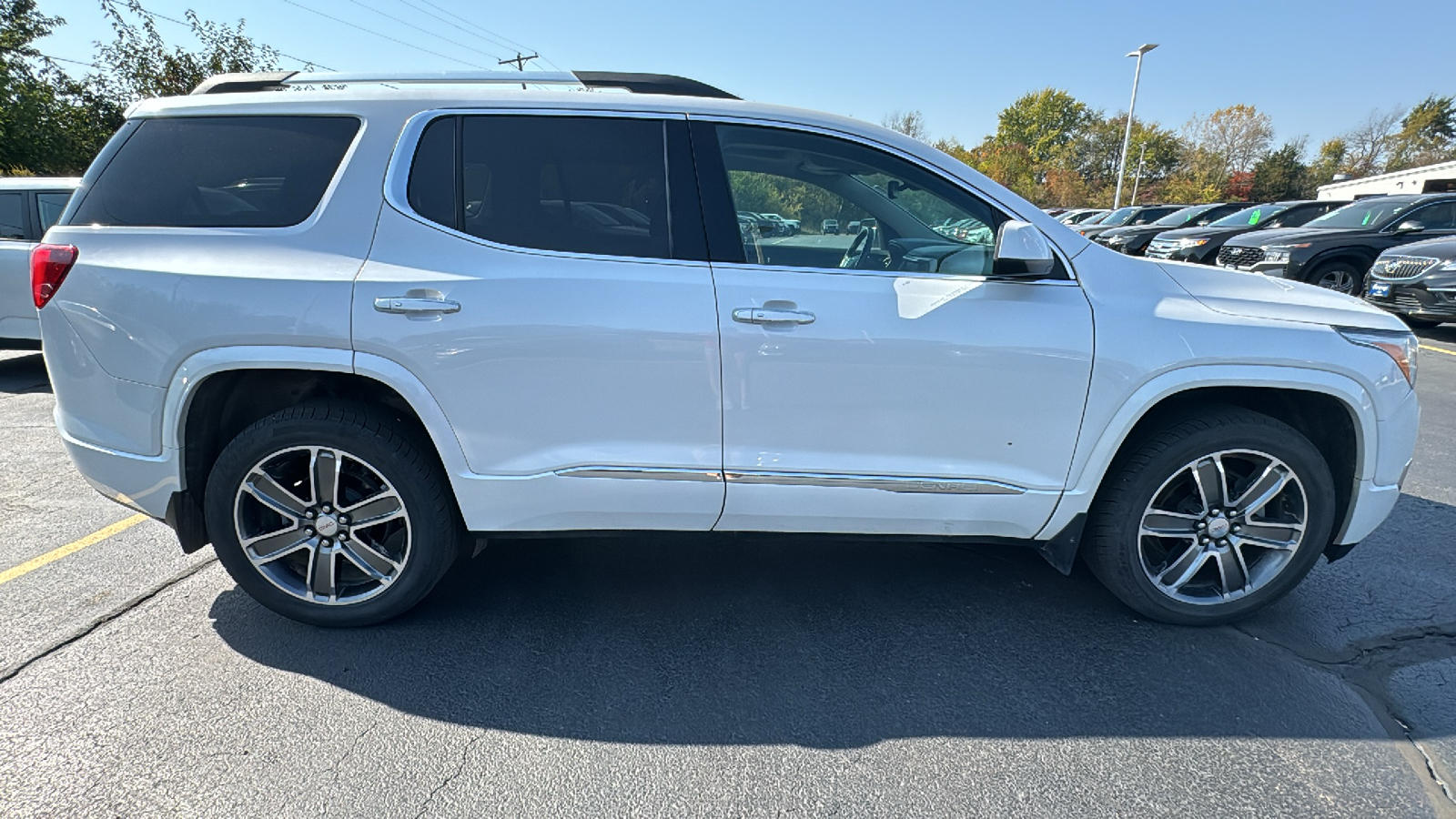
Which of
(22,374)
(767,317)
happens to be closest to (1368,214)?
(767,317)

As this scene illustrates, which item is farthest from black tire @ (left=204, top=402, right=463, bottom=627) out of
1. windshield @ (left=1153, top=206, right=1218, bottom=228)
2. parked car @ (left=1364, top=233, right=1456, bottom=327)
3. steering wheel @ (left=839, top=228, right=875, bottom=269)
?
windshield @ (left=1153, top=206, right=1218, bottom=228)

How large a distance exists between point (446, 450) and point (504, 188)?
3.02ft

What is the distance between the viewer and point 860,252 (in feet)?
9.04

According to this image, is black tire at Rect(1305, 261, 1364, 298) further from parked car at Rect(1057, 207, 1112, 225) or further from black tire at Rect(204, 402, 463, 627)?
parked car at Rect(1057, 207, 1112, 225)

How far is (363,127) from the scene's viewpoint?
2.67 m

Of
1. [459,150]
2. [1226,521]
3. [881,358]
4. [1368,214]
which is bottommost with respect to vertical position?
[1226,521]

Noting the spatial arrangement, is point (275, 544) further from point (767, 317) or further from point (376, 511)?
point (767, 317)

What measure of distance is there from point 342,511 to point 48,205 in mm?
6284

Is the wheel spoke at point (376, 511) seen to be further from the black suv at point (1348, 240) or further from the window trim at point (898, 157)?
the black suv at point (1348, 240)

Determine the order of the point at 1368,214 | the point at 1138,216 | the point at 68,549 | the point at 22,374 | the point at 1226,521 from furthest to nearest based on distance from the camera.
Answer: the point at 1138,216, the point at 1368,214, the point at 22,374, the point at 68,549, the point at 1226,521

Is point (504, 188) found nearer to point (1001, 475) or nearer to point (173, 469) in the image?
point (173, 469)

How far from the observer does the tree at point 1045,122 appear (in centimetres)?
8725

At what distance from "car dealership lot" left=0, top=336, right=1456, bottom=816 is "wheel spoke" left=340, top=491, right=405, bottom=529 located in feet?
1.43

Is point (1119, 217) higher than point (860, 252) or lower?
higher
